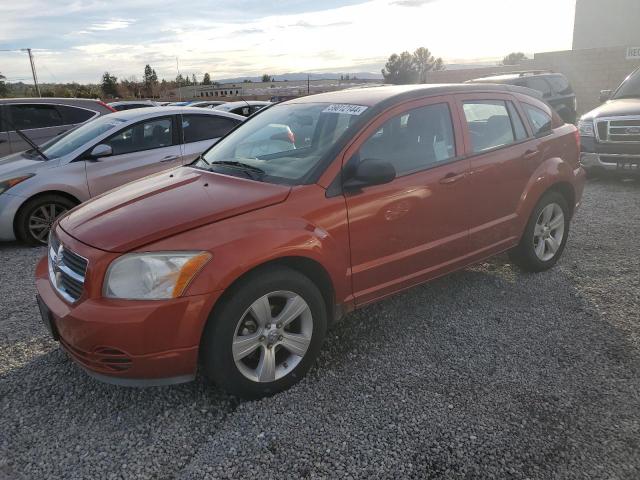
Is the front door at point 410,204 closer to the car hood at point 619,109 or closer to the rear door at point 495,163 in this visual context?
the rear door at point 495,163

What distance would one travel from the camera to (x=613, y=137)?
8.10 meters

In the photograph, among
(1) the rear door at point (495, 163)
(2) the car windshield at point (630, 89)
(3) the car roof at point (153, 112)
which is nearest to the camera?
(1) the rear door at point (495, 163)

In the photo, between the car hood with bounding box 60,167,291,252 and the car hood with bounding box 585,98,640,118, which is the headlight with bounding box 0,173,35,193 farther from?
the car hood with bounding box 585,98,640,118

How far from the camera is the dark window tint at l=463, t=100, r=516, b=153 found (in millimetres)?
3816

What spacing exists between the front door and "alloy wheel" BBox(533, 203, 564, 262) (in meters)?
1.08

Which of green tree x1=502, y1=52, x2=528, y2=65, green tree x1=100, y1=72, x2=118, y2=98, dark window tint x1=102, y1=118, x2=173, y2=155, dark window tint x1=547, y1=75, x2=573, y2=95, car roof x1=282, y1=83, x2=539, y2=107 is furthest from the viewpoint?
green tree x1=100, y1=72, x2=118, y2=98

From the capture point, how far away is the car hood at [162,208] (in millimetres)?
2621

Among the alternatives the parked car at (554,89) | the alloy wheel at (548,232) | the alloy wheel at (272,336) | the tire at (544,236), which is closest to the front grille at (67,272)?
the alloy wheel at (272,336)

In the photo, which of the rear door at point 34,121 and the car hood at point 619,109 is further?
the rear door at point 34,121

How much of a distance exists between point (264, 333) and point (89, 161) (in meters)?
4.30

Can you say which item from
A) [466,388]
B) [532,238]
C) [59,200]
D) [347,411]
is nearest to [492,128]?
[532,238]

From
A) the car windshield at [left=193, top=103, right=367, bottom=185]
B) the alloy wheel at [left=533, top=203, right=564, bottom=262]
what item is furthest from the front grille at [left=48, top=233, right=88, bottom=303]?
the alloy wheel at [left=533, top=203, right=564, bottom=262]

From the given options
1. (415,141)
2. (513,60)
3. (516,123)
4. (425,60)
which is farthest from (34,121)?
(425,60)

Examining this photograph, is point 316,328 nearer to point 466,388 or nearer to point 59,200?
point 466,388
